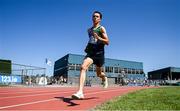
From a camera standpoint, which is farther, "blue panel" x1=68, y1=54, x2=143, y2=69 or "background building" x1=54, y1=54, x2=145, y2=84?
"blue panel" x1=68, y1=54, x2=143, y2=69

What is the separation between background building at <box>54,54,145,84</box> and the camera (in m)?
75.5

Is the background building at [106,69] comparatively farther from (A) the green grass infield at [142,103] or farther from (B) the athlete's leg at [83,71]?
(B) the athlete's leg at [83,71]

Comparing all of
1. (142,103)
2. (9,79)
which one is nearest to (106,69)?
(9,79)

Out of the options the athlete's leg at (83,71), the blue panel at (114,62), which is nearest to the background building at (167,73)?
the blue panel at (114,62)

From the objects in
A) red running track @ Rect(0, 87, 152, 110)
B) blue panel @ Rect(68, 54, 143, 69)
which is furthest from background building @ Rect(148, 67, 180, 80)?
red running track @ Rect(0, 87, 152, 110)

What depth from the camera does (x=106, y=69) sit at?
275 ft

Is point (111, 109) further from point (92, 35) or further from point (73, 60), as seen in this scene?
point (73, 60)

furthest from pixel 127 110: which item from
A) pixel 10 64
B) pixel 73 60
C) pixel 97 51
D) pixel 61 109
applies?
pixel 73 60

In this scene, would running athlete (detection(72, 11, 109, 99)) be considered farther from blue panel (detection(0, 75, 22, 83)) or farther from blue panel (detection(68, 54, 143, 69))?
blue panel (detection(68, 54, 143, 69))

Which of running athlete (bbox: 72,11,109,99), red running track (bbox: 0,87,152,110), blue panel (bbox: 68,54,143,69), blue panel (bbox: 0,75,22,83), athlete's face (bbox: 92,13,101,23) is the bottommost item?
red running track (bbox: 0,87,152,110)

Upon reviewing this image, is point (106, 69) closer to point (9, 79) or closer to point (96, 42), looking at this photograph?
point (9, 79)

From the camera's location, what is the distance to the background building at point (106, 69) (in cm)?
7547

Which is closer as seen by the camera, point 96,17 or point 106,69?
point 96,17

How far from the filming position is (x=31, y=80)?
28047 mm
